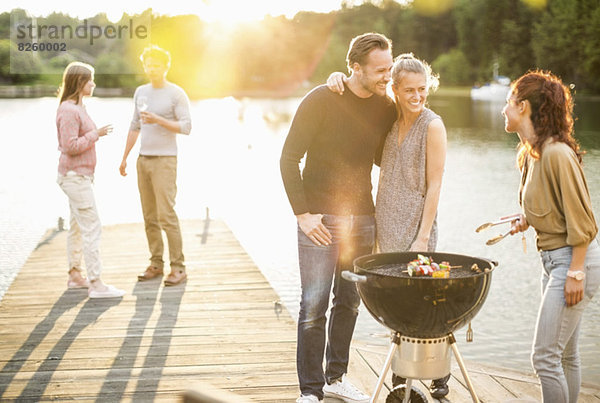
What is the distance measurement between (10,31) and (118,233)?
305 ft

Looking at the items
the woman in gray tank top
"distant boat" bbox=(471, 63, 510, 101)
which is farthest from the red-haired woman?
"distant boat" bbox=(471, 63, 510, 101)

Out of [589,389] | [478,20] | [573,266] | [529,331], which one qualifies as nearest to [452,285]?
[573,266]

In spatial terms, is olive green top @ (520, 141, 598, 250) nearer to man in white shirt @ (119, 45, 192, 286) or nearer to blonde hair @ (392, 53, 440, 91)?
blonde hair @ (392, 53, 440, 91)

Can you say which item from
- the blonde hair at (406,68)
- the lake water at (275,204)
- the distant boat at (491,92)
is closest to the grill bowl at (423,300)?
the blonde hair at (406,68)

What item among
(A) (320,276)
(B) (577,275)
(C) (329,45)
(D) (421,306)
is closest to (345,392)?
(A) (320,276)

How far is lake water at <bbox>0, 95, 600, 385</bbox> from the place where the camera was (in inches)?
311

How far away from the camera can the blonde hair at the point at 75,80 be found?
5.12 metres

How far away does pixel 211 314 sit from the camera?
517 cm

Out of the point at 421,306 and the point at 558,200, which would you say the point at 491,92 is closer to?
the point at 558,200

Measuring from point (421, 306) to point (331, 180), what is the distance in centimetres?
84

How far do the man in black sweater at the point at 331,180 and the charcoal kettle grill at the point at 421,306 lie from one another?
341mm

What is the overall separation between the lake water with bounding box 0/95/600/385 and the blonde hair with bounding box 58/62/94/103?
6.76 feet

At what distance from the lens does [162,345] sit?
14.6 feet

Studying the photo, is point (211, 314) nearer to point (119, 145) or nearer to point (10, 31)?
point (119, 145)
